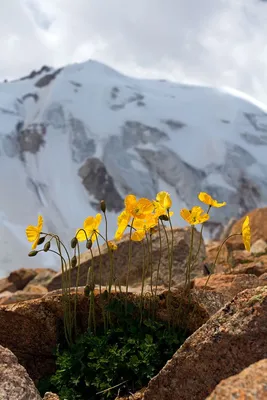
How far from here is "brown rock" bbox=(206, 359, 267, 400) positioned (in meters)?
1.35

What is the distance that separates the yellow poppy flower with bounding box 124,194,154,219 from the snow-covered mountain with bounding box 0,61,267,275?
58.7 metres

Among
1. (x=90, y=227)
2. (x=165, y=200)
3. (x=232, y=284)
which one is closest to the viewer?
(x=165, y=200)

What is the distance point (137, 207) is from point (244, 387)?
5.48 feet

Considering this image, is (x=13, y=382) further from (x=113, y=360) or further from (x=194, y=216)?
(x=194, y=216)

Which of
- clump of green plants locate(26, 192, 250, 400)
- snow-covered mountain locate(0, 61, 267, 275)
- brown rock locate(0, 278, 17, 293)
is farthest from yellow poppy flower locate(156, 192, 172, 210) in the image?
snow-covered mountain locate(0, 61, 267, 275)

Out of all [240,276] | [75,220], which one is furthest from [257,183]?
[240,276]

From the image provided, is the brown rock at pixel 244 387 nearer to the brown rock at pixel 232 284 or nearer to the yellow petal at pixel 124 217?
the yellow petal at pixel 124 217

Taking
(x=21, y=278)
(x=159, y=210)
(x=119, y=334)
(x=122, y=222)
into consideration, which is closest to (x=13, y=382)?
(x=119, y=334)

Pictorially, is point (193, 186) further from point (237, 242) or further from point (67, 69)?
point (237, 242)

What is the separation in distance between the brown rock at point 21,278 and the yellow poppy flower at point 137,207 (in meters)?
8.46

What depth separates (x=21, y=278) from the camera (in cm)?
1107

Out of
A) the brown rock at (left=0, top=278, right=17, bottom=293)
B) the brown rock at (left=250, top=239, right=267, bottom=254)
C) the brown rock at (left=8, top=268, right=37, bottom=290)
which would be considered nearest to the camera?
the brown rock at (left=250, top=239, right=267, bottom=254)

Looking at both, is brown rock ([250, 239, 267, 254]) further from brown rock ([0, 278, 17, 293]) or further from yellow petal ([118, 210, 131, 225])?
yellow petal ([118, 210, 131, 225])

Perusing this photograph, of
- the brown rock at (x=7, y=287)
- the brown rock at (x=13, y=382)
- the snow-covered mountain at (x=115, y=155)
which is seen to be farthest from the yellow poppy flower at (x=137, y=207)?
the snow-covered mountain at (x=115, y=155)
